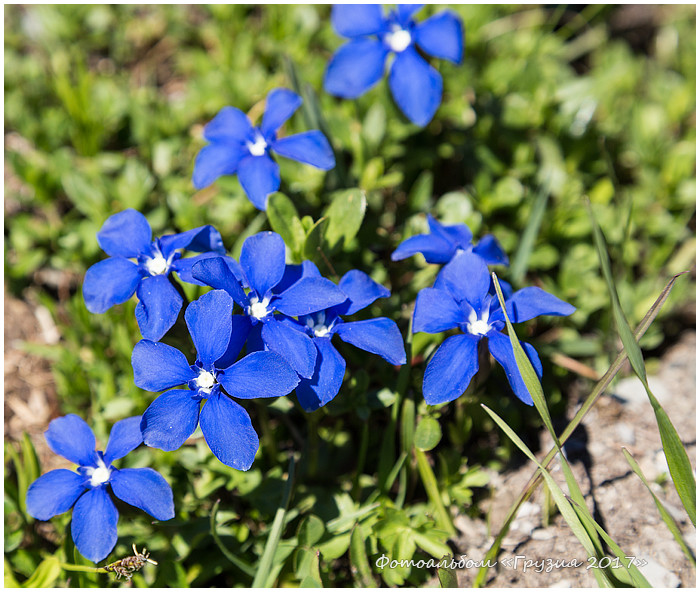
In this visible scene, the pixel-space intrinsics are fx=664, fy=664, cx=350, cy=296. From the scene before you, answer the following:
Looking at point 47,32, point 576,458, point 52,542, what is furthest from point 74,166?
point 576,458

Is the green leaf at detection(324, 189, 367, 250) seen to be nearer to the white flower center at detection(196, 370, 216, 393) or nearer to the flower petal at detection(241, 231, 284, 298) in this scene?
the flower petal at detection(241, 231, 284, 298)

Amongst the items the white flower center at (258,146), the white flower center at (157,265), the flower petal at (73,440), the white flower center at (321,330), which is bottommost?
the flower petal at (73,440)

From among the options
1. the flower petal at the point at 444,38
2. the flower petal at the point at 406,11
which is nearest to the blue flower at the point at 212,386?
the flower petal at the point at 444,38

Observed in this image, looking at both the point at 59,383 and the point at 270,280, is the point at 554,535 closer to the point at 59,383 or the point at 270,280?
the point at 270,280

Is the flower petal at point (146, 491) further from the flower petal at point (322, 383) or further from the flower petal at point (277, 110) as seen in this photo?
the flower petal at point (277, 110)

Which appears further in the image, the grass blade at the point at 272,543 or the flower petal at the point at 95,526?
the grass blade at the point at 272,543

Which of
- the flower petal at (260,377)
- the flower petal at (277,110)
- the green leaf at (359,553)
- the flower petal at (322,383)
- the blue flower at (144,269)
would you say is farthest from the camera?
the flower petal at (277,110)
